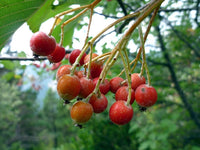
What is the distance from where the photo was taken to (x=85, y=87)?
1.01 meters

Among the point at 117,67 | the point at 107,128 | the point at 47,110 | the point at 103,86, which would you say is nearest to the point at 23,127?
the point at 47,110

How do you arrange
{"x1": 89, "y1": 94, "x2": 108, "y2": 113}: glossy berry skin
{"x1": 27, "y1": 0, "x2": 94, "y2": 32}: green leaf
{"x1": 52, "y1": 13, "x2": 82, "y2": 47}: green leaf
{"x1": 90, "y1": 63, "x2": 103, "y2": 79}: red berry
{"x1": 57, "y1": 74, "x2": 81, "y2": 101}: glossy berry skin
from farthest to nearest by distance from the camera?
{"x1": 52, "y1": 13, "x2": 82, "y2": 47}: green leaf < {"x1": 27, "y1": 0, "x2": 94, "y2": 32}: green leaf < {"x1": 90, "y1": 63, "x2": 103, "y2": 79}: red berry < {"x1": 89, "y1": 94, "x2": 108, "y2": 113}: glossy berry skin < {"x1": 57, "y1": 74, "x2": 81, "y2": 101}: glossy berry skin

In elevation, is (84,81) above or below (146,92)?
above

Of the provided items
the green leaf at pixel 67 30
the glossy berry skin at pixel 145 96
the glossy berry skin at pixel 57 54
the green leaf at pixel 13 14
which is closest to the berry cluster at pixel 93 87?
the glossy berry skin at pixel 145 96

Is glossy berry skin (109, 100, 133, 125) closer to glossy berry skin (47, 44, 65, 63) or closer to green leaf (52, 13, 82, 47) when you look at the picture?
glossy berry skin (47, 44, 65, 63)

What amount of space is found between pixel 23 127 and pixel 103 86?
2207 centimetres

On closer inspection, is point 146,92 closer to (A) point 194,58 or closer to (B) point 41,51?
(B) point 41,51

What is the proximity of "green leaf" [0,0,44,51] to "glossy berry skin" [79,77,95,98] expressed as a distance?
59 cm

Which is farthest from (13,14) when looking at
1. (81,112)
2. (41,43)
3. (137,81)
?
(137,81)

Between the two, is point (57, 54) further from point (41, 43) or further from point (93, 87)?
point (93, 87)

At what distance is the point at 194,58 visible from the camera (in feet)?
15.7

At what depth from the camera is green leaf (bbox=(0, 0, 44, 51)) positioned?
3.77 ft

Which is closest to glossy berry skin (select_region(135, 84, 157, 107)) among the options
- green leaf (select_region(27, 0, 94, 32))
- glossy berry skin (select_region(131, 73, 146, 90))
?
glossy berry skin (select_region(131, 73, 146, 90))

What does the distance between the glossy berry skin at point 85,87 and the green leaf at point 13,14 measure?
586mm
